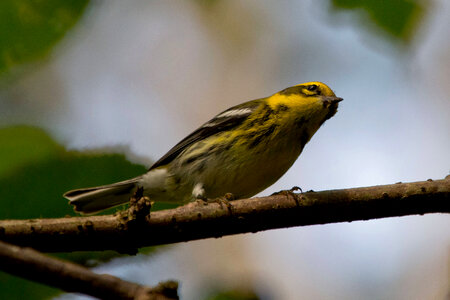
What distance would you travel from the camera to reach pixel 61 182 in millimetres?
1958

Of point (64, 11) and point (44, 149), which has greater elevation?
point (64, 11)

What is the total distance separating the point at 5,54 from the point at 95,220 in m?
1.13

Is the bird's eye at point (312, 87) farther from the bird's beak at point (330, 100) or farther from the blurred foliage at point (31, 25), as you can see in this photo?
the blurred foliage at point (31, 25)

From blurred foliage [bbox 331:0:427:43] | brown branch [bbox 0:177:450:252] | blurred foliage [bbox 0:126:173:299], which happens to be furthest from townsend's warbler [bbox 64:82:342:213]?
blurred foliage [bbox 331:0:427:43]

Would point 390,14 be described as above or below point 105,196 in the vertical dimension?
below

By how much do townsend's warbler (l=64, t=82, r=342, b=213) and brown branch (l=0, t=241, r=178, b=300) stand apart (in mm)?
2953

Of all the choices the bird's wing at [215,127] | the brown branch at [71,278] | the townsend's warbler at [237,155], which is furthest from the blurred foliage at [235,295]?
the bird's wing at [215,127]

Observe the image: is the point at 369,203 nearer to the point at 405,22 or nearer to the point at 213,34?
the point at 405,22

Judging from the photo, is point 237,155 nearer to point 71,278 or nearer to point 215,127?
point 215,127

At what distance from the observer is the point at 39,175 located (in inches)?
77.7

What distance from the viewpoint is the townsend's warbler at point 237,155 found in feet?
15.9

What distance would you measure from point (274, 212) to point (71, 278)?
5.80 ft

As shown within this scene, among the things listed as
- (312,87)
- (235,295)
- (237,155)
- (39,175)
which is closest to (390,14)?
(235,295)

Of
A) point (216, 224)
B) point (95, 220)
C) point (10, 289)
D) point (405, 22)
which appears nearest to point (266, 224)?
point (216, 224)
